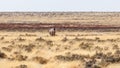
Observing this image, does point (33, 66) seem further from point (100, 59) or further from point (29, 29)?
point (29, 29)

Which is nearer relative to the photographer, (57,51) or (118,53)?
(118,53)

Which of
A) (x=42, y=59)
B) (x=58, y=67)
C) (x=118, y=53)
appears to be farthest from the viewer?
(x=118, y=53)

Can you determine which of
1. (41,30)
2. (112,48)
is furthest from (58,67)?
(41,30)

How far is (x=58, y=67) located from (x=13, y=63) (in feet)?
9.29

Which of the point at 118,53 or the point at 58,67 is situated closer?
the point at 58,67

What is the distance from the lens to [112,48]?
32.8 meters

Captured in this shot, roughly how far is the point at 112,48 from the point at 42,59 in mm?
7668

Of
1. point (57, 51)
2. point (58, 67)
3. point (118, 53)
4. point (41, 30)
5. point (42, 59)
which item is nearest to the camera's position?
point (58, 67)

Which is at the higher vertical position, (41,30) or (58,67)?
(58,67)

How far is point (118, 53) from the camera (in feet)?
94.9

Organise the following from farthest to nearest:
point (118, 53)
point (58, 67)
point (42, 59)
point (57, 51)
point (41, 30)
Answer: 1. point (41, 30)
2. point (57, 51)
3. point (118, 53)
4. point (42, 59)
5. point (58, 67)

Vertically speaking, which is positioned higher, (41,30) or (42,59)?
(42,59)

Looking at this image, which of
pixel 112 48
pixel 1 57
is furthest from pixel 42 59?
pixel 112 48

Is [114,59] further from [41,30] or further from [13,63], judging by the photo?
[41,30]
